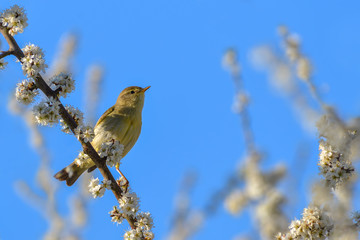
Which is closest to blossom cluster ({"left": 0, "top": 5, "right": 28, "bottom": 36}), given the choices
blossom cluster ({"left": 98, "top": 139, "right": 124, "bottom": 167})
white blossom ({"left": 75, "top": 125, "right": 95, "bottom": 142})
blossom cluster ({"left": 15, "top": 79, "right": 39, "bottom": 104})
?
blossom cluster ({"left": 15, "top": 79, "right": 39, "bottom": 104})

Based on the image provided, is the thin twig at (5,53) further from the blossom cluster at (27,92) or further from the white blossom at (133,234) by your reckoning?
the white blossom at (133,234)

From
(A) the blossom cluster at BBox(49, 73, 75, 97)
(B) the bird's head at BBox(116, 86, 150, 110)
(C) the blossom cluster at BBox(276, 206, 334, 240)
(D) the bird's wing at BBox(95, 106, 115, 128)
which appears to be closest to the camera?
(C) the blossom cluster at BBox(276, 206, 334, 240)

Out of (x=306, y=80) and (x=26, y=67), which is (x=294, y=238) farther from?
(x=26, y=67)

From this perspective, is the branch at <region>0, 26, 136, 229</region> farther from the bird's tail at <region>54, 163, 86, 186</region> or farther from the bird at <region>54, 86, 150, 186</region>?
the bird at <region>54, 86, 150, 186</region>

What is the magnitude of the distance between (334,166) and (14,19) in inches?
103

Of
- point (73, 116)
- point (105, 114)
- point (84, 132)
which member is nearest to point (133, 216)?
point (84, 132)

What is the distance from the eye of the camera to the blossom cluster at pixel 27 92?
3.66 m

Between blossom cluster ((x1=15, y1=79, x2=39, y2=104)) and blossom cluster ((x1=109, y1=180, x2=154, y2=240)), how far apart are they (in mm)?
1048

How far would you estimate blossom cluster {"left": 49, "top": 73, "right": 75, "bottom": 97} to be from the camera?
3.73 m

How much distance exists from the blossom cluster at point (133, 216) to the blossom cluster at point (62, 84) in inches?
36.8

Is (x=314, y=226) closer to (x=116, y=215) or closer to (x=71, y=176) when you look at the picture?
(x=116, y=215)

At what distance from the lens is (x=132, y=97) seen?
7734mm

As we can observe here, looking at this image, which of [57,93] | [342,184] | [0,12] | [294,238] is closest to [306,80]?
[342,184]

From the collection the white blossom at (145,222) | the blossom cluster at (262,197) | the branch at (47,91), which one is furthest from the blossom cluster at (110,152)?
the blossom cluster at (262,197)
